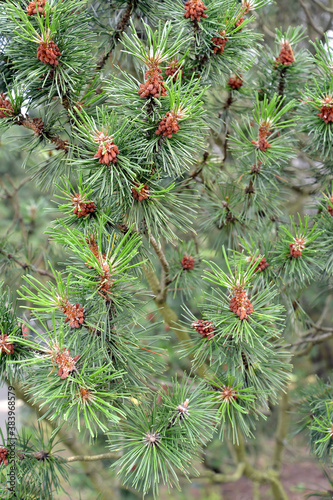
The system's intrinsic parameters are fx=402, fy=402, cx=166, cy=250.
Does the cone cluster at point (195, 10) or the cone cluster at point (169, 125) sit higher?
the cone cluster at point (195, 10)

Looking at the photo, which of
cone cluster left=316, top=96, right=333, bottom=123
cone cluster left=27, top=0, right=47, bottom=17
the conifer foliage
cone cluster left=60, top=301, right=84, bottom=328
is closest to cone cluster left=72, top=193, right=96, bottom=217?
the conifer foliage

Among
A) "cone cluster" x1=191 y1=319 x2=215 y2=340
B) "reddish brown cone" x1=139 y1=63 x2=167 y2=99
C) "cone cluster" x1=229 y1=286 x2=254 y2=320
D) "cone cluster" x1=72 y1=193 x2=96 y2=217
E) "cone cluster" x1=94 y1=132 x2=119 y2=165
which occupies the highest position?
"reddish brown cone" x1=139 y1=63 x2=167 y2=99

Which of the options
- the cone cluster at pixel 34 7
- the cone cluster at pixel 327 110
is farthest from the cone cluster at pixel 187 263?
the cone cluster at pixel 34 7

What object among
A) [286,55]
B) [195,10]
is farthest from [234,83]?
[195,10]

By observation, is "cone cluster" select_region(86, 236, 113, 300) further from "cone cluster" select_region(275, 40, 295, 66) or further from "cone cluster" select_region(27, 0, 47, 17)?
"cone cluster" select_region(275, 40, 295, 66)

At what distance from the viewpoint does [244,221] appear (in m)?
0.72

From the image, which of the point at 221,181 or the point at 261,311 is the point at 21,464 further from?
the point at 221,181

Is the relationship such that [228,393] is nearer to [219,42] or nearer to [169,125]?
[169,125]

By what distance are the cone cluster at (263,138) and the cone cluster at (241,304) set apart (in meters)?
0.22

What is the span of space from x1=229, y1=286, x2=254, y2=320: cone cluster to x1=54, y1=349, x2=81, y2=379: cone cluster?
0.68 ft

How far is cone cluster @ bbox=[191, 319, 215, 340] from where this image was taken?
540mm

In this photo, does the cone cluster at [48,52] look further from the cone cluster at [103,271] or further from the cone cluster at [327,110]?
the cone cluster at [327,110]

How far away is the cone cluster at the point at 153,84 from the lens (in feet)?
1.51

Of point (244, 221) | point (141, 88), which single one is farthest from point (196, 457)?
point (141, 88)
